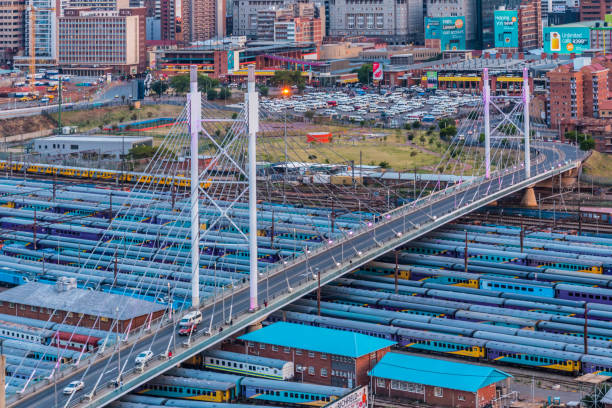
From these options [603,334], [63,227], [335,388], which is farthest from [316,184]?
[335,388]

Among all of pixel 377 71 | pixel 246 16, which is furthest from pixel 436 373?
pixel 246 16

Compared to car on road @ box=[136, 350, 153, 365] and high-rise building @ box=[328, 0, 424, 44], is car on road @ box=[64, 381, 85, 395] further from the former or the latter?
high-rise building @ box=[328, 0, 424, 44]

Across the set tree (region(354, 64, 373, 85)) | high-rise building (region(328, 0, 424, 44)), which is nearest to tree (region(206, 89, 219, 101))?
A: tree (region(354, 64, 373, 85))

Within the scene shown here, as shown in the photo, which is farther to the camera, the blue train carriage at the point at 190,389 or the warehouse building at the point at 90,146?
the warehouse building at the point at 90,146

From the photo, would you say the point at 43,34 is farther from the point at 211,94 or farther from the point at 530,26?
the point at 530,26

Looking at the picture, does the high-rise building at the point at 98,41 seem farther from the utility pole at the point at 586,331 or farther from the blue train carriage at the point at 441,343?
the utility pole at the point at 586,331

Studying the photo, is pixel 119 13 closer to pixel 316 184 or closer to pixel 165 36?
pixel 165 36

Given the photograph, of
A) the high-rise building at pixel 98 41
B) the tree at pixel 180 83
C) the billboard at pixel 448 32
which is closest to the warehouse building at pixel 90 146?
the tree at pixel 180 83
